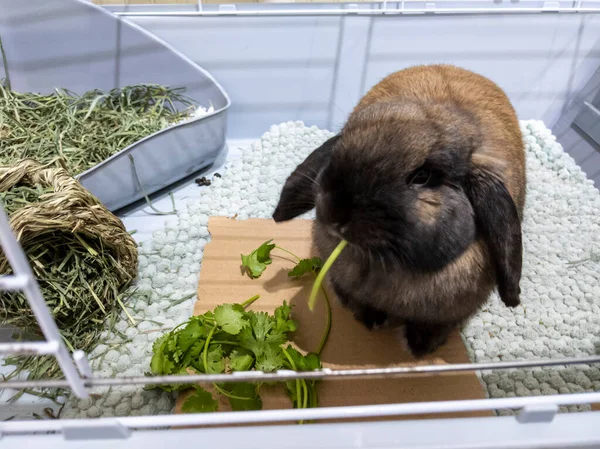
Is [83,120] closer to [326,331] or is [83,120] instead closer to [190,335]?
[190,335]

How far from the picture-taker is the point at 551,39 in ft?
7.70

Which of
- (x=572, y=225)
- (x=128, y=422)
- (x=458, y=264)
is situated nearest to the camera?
(x=128, y=422)

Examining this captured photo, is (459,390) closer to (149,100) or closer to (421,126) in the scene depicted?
(421,126)

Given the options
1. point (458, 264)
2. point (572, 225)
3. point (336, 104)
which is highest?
point (336, 104)

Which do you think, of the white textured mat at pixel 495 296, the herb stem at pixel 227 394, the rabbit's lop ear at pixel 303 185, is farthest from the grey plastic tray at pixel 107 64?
the herb stem at pixel 227 394

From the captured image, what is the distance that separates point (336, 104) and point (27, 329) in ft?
5.70

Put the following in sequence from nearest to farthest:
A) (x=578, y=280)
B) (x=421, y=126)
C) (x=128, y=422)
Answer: (x=128, y=422) → (x=421, y=126) → (x=578, y=280)

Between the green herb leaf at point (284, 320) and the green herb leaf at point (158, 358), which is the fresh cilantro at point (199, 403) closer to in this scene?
the green herb leaf at point (158, 358)

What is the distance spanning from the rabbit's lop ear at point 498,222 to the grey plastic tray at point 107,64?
4.04ft

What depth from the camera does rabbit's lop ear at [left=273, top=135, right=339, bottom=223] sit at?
1.20 meters

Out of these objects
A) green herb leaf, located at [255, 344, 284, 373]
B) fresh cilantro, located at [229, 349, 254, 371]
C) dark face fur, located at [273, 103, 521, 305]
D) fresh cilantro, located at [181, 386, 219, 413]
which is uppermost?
dark face fur, located at [273, 103, 521, 305]

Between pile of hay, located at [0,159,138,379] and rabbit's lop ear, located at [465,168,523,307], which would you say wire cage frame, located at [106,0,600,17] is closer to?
pile of hay, located at [0,159,138,379]

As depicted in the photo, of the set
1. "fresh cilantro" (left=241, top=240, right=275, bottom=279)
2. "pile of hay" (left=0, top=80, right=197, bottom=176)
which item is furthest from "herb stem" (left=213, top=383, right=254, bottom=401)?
"pile of hay" (left=0, top=80, right=197, bottom=176)

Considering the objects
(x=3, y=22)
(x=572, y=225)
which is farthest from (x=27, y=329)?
(x=572, y=225)
